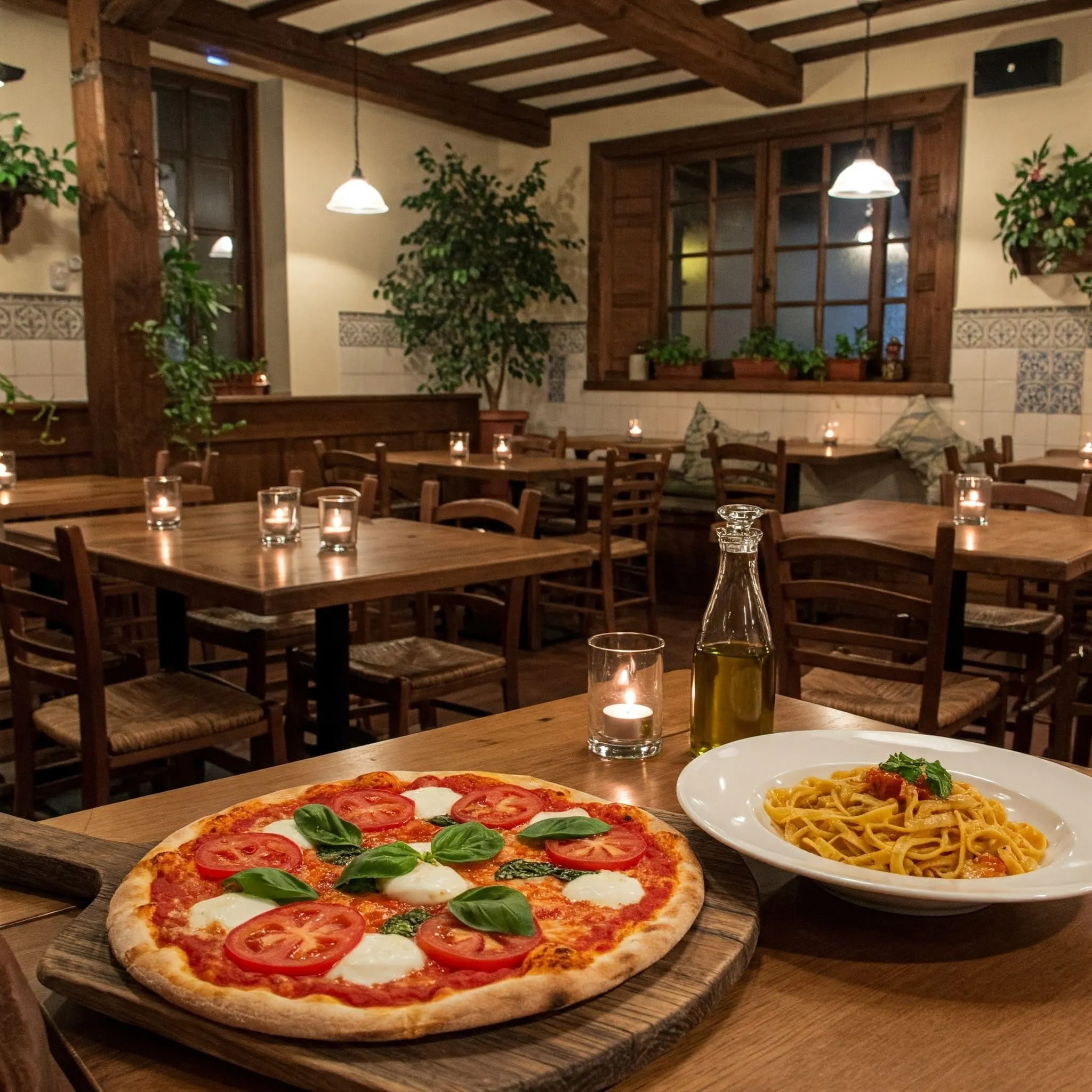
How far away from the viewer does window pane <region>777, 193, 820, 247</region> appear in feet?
22.2

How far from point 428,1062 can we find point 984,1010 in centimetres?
36

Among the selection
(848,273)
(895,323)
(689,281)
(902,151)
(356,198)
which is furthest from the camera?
(689,281)

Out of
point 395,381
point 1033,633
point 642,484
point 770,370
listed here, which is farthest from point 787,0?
point 1033,633

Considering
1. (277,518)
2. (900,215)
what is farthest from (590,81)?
(277,518)

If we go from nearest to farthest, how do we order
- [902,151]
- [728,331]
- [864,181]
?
[864,181] → [902,151] → [728,331]

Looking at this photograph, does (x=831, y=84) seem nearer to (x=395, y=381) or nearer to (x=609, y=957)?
(x=395, y=381)

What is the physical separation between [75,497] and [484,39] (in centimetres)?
374

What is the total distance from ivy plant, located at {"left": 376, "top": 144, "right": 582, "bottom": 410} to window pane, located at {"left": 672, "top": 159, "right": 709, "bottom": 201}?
857 mm

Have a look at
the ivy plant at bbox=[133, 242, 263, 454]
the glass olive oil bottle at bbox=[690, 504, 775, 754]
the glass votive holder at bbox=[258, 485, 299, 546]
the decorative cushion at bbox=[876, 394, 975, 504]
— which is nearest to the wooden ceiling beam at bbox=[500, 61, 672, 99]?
the ivy plant at bbox=[133, 242, 263, 454]

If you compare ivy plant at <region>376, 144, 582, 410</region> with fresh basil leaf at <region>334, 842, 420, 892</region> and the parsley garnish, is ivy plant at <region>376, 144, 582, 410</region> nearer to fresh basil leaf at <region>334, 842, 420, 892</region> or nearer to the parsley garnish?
the parsley garnish

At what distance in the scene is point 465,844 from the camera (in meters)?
0.86

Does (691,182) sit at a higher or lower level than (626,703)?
higher

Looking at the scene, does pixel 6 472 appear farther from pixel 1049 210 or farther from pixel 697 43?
pixel 1049 210

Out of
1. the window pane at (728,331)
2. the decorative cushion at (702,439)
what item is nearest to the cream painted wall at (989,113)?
the window pane at (728,331)
